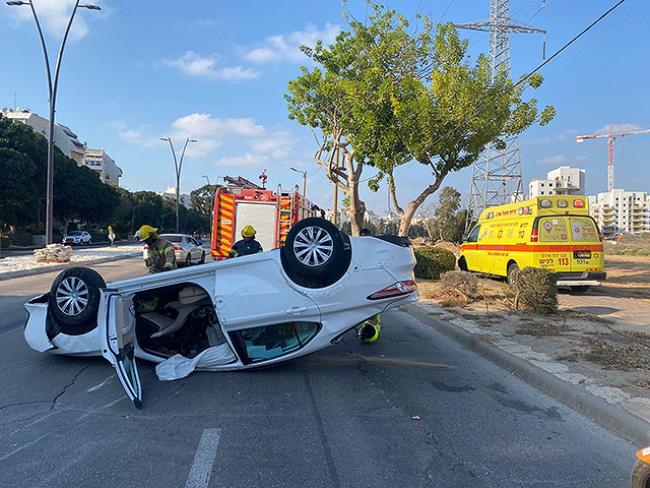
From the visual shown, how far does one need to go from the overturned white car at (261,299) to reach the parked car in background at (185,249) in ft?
47.4

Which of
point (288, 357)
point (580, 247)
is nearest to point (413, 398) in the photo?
point (288, 357)

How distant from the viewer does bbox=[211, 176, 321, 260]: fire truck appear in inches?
600

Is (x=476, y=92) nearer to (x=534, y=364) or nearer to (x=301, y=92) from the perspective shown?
(x=301, y=92)

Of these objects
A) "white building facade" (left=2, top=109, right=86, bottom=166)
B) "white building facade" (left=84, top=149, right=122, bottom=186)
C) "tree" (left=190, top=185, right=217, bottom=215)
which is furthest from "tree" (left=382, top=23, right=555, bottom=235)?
"white building facade" (left=84, top=149, right=122, bottom=186)

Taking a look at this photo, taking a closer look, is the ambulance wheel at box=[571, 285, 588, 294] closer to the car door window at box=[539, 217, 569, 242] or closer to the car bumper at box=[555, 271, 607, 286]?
the car bumper at box=[555, 271, 607, 286]

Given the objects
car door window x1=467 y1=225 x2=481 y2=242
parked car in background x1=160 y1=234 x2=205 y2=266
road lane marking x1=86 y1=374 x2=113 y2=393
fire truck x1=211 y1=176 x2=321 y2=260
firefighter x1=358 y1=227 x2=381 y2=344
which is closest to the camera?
road lane marking x1=86 y1=374 x2=113 y2=393

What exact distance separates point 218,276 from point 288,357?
46.3 inches

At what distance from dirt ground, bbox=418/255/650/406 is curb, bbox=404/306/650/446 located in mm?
432

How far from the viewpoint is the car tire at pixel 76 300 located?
18.7 ft

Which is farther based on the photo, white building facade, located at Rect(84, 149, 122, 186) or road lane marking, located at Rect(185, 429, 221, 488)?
white building facade, located at Rect(84, 149, 122, 186)

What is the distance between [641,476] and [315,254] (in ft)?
11.1

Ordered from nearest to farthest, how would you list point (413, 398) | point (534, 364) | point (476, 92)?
point (413, 398), point (534, 364), point (476, 92)

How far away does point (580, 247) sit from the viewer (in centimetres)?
1224

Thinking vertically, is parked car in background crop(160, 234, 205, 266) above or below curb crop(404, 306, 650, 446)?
above
